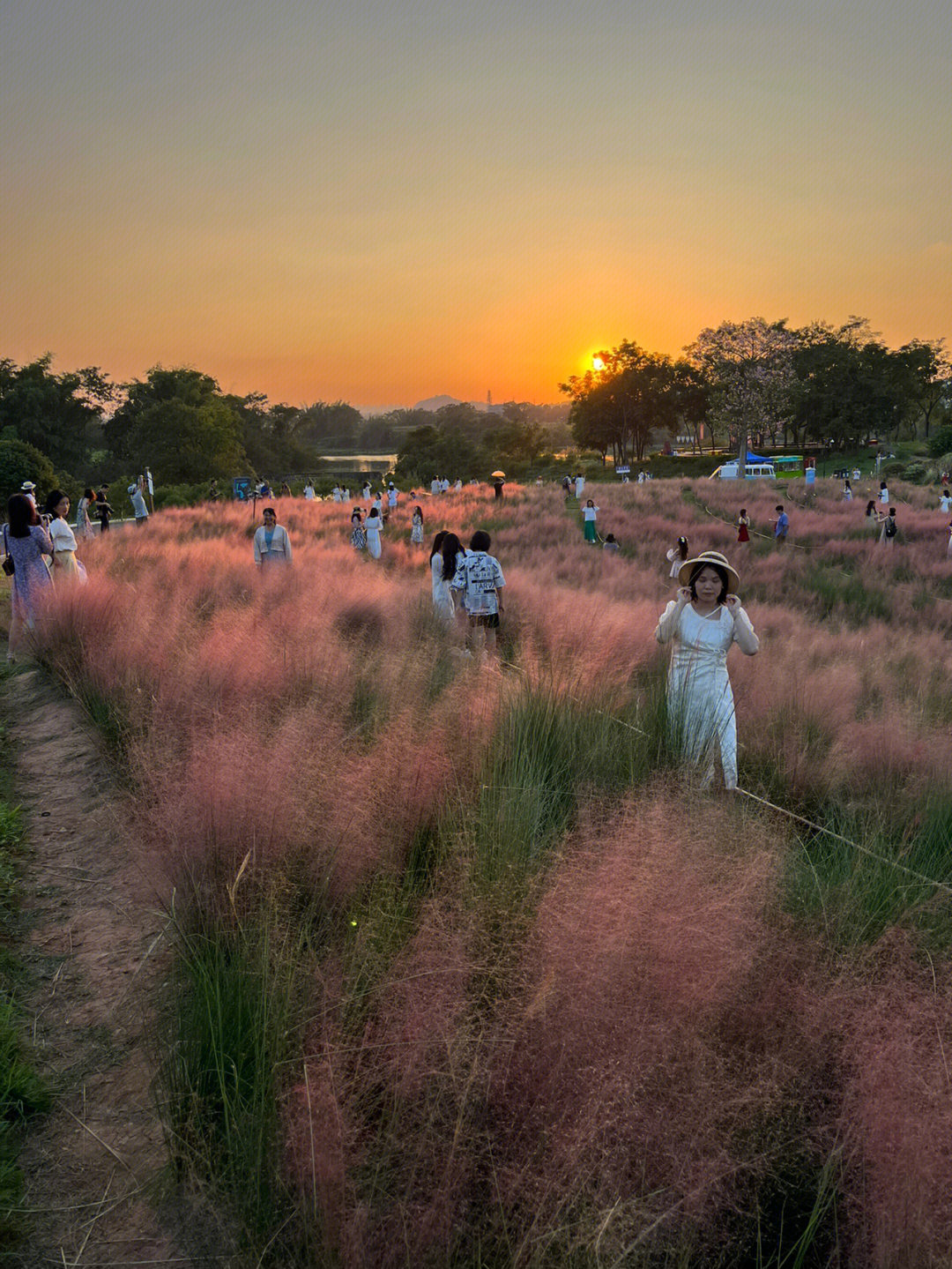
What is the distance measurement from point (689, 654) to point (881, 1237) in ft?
12.2

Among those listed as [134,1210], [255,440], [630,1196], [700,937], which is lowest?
[134,1210]

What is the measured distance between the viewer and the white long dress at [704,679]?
15.8ft

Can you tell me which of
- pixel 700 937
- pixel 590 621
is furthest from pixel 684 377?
pixel 700 937

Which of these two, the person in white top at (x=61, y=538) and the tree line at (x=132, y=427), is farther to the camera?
the tree line at (x=132, y=427)

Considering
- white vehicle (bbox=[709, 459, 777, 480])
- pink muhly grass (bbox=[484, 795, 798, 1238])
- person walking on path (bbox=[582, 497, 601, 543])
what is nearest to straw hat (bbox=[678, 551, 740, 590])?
pink muhly grass (bbox=[484, 795, 798, 1238])

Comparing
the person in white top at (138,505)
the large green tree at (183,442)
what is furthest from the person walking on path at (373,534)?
the large green tree at (183,442)

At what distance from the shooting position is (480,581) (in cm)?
897

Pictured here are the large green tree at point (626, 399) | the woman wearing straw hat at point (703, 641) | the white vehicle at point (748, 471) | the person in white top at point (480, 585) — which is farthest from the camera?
the large green tree at point (626, 399)

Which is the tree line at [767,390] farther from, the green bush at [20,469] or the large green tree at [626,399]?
the green bush at [20,469]

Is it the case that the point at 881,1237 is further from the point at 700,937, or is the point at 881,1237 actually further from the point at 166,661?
the point at 166,661

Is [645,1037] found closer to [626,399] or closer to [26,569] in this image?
[26,569]

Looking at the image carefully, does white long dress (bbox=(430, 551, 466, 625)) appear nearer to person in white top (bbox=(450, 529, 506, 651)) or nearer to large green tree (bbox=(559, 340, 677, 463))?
person in white top (bbox=(450, 529, 506, 651))

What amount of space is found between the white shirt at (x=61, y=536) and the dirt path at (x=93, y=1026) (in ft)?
20.9

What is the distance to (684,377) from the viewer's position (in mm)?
86500
